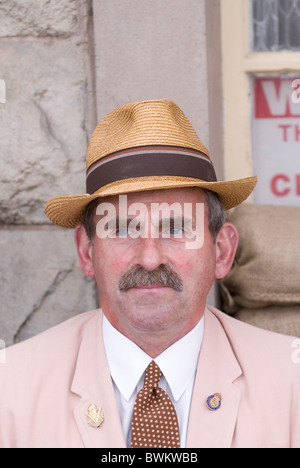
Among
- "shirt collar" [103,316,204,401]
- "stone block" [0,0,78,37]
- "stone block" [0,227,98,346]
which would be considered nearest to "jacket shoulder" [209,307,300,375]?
"shirt collar" [103,316,204,401]

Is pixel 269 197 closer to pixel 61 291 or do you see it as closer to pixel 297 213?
pixel 297 213

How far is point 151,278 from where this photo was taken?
1.58 meters

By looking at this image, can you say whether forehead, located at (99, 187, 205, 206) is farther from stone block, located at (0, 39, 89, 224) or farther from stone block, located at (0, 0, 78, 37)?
stone block, located at (0, 0, 78, 37)

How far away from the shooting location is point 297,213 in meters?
2.36

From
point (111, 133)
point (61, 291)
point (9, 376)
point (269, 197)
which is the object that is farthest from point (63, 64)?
point (9, 376)

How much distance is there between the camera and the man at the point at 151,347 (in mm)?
1596

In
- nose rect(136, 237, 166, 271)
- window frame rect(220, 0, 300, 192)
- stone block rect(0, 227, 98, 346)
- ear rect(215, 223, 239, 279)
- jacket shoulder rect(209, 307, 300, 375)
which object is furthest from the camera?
window frame rect(220, 0, 300, 192)

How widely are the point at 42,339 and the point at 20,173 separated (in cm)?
79

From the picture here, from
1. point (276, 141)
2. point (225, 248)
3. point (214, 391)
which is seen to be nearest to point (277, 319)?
point (225, 248)

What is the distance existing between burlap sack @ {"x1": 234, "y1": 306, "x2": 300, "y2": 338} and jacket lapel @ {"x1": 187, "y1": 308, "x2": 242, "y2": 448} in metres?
0.52

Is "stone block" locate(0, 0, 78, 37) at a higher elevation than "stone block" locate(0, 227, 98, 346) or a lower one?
higher

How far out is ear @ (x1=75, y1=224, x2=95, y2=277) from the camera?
1.85 metres

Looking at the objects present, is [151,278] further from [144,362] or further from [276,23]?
[276,23]

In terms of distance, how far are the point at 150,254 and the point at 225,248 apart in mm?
372
